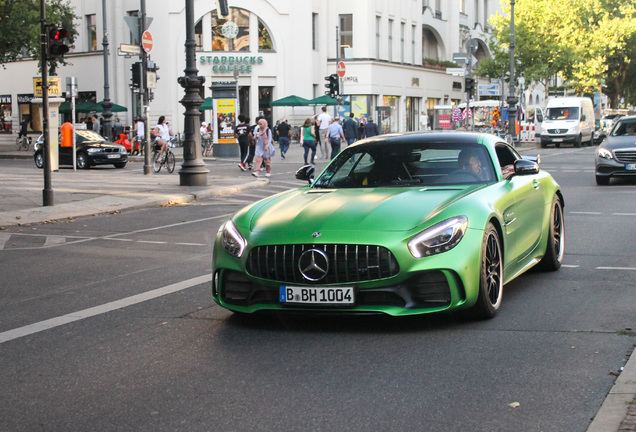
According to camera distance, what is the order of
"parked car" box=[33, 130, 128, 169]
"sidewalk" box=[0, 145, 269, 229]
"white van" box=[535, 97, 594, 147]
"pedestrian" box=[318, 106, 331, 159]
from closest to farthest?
1. "sidewalk" box=[0, 145, 269, 229]
2. "parked car" box=[33, 130, 128, 169]
3. "pedestrian" box=[318, 106, 331, 159]
4. "white van" box=[535, 97, 594, 147]

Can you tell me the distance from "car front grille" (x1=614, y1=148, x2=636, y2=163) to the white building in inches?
1282

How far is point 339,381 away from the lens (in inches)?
204

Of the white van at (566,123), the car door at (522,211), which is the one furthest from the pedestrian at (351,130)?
the car door at (522,211)

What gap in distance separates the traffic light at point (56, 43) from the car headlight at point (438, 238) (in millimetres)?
11445

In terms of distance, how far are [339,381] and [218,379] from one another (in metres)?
0.67

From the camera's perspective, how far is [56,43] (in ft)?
53.3

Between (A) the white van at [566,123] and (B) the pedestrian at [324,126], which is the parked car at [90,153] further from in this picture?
(A) the white van at [566,123]

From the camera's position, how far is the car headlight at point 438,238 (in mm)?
6195

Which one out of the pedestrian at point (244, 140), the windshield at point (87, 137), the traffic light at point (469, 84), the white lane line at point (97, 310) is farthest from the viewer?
the traffic light at point (469, 84)

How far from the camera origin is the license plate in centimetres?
618

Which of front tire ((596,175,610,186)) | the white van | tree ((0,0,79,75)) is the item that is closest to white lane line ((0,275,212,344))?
front tire ((596,175,610,186))

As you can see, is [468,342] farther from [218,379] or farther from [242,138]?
[242,138]

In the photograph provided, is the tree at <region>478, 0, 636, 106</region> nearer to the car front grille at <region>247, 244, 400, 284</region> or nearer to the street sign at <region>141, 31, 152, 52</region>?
the street sign at <region>141, 31, 152, 52</region>

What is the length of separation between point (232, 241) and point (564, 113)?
4552 cm
